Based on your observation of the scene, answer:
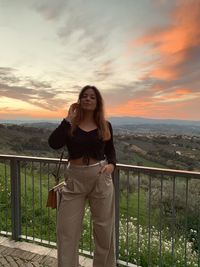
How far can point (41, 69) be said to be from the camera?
32.8 feet

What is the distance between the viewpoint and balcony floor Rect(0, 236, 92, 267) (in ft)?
13.2

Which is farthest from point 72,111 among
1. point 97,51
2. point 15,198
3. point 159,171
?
point 97,51

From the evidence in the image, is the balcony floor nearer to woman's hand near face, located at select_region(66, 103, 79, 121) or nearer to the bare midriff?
the bare midriff

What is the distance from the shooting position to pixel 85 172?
3.05 meters

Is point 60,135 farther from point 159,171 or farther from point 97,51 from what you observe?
point 97,51

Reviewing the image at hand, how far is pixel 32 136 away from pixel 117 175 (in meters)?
5.65

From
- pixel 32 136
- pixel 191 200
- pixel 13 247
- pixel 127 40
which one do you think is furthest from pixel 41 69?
pixel 13 247

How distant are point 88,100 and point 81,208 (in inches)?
39.2

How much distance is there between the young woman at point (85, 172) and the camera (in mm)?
3043

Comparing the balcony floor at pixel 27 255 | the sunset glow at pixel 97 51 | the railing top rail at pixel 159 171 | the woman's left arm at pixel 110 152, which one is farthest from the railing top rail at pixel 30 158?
the sunset glow at pixel 97 51

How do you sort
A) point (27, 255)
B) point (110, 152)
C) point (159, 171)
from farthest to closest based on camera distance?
point (27, 255) < point (159, 171) < point (110, 152)

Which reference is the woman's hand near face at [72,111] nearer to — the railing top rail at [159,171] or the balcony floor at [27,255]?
the railing top rail at [159,171]

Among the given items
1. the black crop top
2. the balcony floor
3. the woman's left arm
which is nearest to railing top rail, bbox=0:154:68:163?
the woman's left arm

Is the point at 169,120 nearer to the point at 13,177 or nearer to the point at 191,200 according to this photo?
the point at 191,200
